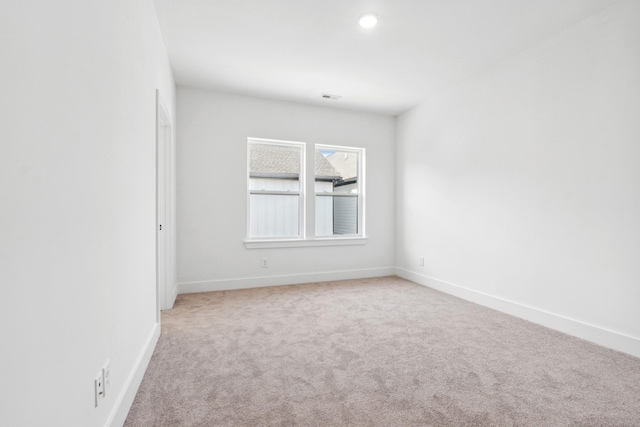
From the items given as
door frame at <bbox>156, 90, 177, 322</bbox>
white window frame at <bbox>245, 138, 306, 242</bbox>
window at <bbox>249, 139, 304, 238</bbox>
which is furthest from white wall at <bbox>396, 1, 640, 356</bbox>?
door frame at <bbox>156, 90, 177, 322</bbox>

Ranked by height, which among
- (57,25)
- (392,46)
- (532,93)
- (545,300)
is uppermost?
(392,46)

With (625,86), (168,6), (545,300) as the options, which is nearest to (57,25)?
(168,6)

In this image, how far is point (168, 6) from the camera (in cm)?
254

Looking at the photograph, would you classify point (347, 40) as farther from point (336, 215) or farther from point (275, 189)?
point (336, 215)

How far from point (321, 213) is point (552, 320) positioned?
3111mm

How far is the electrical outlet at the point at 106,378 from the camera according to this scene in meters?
1.41

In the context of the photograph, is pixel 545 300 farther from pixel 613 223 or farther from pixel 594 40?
pixel 594 40

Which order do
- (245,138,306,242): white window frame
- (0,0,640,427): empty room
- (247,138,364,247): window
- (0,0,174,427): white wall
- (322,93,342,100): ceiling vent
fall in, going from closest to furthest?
1. (0,0,174,427): white wall
2. (0,0,640,427): empty room
3. (322,93,342,100): ceiling vent
4. (245,138,306,242): white window frame
5. (247,138,364,247): window

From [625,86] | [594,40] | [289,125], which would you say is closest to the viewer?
[625,86]

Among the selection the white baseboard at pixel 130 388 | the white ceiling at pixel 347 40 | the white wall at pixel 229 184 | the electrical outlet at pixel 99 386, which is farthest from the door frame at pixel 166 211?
the electrical outlet at pixel 99 386

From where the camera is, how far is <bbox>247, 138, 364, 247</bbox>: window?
4609 mm

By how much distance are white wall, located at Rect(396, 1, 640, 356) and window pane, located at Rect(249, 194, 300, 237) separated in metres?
2.04

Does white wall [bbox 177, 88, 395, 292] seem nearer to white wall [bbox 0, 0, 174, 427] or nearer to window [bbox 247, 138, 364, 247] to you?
window [bbox 247, 138, 364, 247]

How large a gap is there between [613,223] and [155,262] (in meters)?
3.64
